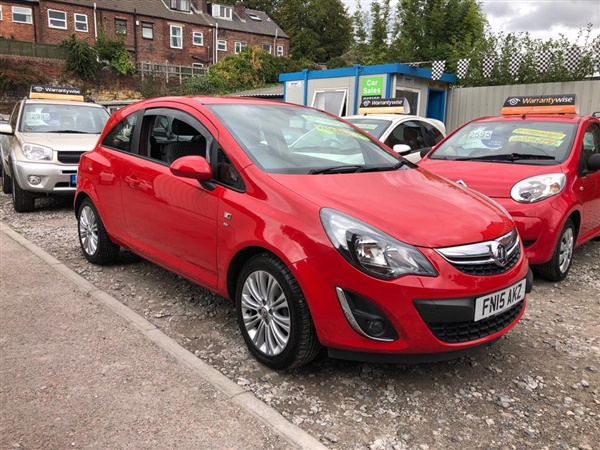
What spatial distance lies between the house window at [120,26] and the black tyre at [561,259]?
39593 mm

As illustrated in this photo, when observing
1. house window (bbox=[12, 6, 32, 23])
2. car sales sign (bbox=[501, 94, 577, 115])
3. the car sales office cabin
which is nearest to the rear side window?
car sales sign (bbox=[501, 94, 577, 115])

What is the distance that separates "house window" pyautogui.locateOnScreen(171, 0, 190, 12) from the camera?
4256 centimetres

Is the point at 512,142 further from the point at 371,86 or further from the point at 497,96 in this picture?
the point at 497,96

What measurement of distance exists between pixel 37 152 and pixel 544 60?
507 inches

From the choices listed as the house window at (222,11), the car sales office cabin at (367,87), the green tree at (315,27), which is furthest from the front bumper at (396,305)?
the green tree at (315,27)

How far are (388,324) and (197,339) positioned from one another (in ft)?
4.87

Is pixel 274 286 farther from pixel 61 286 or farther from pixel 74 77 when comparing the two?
pixel 74 77

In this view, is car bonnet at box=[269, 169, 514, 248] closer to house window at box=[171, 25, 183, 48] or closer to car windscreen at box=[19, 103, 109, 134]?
car windscreen at box=[19, 103, 109, 134]

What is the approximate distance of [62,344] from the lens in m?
3.31

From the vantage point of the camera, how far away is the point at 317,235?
266 cm

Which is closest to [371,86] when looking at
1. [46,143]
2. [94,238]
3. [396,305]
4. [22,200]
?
[46,143]

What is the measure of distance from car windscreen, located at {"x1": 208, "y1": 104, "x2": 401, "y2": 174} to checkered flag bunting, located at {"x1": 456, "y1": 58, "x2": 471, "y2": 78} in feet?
40.0

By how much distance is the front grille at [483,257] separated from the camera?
2.66 metres

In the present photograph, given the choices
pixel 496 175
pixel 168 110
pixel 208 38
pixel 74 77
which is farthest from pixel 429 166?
pixel 208 38
